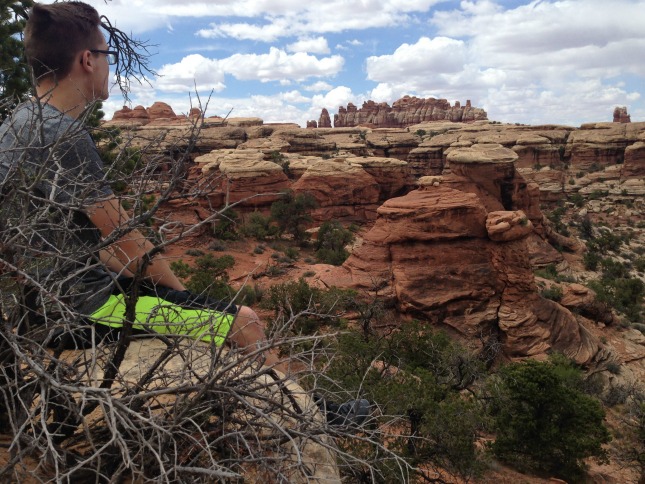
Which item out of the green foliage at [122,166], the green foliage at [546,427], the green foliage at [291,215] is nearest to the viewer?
the green foliage at [122,166]

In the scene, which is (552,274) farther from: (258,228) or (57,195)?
(57,195)

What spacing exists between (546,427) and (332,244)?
49.8ft

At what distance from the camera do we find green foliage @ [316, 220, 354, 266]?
70.9 ft

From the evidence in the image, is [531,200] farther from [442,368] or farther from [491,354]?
[442,368]

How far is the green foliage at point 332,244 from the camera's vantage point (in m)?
21.6

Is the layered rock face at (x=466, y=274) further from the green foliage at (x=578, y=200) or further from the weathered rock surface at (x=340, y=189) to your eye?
the green foliage at (x=578, y=200)

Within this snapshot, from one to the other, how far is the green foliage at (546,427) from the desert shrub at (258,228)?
629 inches

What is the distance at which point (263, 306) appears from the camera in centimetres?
1252

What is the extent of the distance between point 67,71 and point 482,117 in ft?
318

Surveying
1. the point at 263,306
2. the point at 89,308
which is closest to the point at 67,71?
the point at 89,308

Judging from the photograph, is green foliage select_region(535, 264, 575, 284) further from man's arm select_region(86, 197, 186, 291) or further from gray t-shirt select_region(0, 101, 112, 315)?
gray t-shirt select_region(0, 101, 112, 315)

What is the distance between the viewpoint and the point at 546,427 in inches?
354

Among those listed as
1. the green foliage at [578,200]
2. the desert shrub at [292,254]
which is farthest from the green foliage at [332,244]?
the green foliage at [578,200]

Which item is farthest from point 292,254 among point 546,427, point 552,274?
point 546,427
